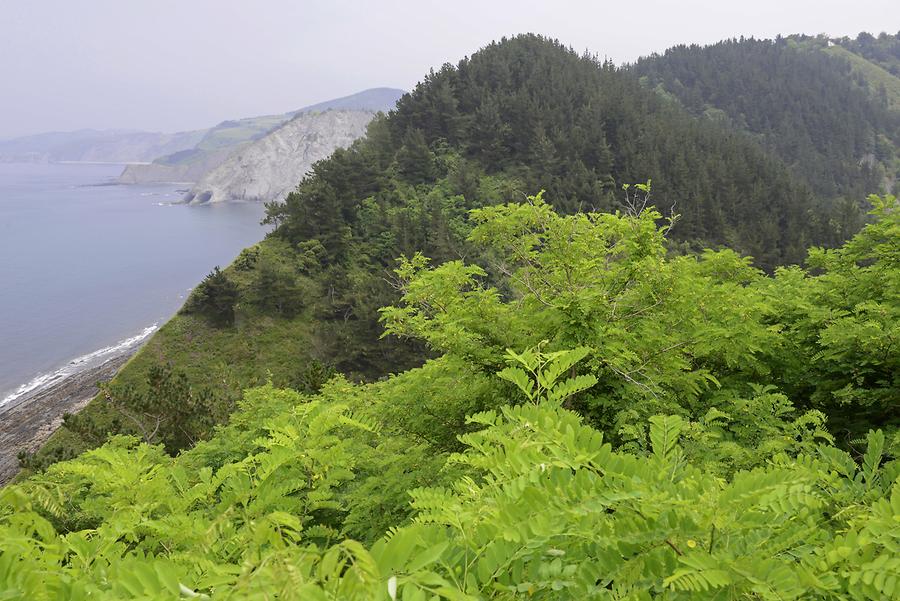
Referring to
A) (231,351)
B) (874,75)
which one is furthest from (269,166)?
(874,75)

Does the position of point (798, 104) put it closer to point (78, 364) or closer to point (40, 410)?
point (78, 364)

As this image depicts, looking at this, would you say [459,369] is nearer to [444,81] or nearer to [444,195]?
[444,195]

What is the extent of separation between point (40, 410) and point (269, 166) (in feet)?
337

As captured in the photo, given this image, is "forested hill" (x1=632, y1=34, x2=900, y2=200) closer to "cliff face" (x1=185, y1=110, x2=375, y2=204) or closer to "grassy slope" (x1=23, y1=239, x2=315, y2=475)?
"cliff face" (x1=185, y1=110, x2=375, y2=204)

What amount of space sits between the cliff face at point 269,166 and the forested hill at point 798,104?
7461 centimetres

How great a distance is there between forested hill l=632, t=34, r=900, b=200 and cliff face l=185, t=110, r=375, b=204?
74.6m

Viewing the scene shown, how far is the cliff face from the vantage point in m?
120

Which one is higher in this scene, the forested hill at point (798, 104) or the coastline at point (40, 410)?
the forested hill at point (798, 104)

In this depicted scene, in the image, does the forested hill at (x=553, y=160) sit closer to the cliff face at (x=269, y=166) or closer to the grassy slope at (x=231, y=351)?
the grassy slope at (x=231, y=351)

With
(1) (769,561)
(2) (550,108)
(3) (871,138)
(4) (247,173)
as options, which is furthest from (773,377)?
(4) (247,173)

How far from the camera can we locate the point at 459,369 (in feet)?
18.9

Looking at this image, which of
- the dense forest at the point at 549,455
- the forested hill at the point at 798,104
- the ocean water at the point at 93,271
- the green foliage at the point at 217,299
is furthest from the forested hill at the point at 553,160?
the forested hill at the point at 798,104

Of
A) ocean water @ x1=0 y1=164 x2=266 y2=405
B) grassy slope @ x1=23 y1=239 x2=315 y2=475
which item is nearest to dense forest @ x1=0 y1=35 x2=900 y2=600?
grassy slope @ x1=23 y1=239 x2=315 y2=475

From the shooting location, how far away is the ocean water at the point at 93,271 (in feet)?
128
